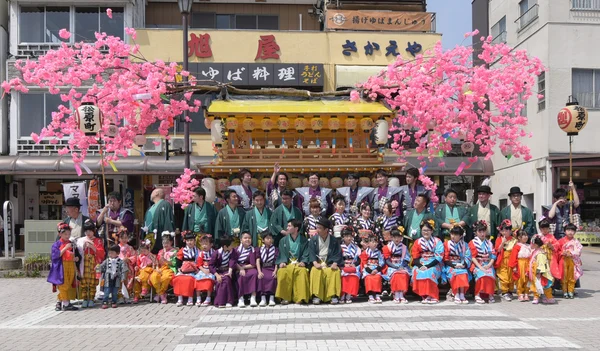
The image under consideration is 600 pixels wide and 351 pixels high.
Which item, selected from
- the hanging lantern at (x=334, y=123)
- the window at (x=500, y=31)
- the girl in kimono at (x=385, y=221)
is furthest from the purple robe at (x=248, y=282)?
the window at (x=500, y=31)

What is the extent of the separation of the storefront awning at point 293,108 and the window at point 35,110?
962 cm

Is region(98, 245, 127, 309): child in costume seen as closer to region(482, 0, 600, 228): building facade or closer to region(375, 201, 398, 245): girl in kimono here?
region(375, 201, 398, 245): girl in kimono

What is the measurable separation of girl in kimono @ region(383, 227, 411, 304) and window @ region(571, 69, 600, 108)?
13.0 meters

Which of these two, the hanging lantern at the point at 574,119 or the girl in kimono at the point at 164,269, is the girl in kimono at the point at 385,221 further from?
the hanging lantern at the point at 574,119

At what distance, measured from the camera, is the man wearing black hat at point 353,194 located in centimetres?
1087

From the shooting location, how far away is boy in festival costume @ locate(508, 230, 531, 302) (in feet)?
31.4

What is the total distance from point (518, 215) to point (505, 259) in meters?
0.92

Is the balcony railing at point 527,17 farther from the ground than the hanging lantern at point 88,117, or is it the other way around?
the balcony railing at point 527,17

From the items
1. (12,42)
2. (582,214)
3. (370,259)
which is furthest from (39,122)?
(582,214)

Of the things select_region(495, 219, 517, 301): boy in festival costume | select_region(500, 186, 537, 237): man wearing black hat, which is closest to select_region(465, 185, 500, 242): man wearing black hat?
select_region(500, 186, 537, 237): man wearing black hat

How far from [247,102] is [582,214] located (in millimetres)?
14249

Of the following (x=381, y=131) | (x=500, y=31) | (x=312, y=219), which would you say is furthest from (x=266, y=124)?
(x=500, y=31)

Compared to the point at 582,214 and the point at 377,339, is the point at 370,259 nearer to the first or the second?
the point at 377,339

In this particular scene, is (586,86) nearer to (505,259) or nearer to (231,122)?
(505,259)
